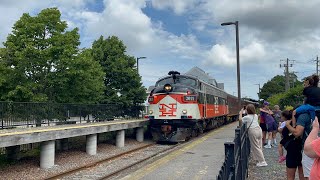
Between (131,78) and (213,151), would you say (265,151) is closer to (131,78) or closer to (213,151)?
(213,151)

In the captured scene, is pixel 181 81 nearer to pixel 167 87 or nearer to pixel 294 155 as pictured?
pixel 167 87

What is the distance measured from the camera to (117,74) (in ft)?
86.1

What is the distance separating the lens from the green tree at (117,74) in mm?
26188

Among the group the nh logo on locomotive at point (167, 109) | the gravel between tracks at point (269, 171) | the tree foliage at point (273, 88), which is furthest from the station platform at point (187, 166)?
the tree foliage at point (273, 88)

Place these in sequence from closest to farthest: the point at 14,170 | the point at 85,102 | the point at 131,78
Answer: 1. the point at 14,170
2. the point at 85,102
3. the point at 131,78

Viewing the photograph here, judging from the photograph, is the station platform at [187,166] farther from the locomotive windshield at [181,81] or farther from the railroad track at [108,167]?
the locomotive windshield at [181,81]

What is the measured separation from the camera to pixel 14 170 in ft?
38.7

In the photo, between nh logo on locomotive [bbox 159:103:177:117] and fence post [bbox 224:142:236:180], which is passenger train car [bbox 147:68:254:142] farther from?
fence post [bbox 224:142:236:180]

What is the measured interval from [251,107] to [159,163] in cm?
395

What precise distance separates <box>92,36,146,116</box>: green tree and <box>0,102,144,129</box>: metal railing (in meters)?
2.26

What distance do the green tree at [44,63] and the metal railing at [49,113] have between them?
1.23 m

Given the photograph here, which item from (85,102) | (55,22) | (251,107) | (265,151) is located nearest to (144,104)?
(85,102)

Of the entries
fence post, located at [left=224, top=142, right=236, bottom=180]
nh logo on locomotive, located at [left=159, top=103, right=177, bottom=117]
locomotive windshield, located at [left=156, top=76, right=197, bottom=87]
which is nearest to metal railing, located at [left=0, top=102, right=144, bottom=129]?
nh logo on locomotive, located at [left=159, top=103, right=177, bottom=117]

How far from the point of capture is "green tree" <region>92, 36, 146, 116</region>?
85.9 ft
